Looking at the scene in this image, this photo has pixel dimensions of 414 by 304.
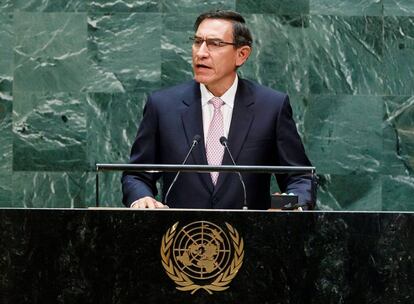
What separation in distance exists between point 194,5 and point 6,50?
1240mm

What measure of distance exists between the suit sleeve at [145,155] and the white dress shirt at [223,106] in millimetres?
242

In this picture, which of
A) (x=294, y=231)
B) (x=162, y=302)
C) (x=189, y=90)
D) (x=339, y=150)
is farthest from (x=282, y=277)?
(x=339, y=150)

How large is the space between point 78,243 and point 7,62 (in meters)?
3.46

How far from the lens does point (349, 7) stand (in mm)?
7109

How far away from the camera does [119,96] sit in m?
7.08

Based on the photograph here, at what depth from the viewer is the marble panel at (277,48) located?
7.07 m

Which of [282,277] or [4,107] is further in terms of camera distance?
[4,107]

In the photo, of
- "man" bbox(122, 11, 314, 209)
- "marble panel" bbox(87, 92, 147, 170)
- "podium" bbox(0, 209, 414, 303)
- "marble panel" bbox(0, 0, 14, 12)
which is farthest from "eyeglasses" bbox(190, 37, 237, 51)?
"marble panel" bbox(0, 0, 14, 12)

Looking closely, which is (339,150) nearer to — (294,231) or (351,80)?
(351,80)

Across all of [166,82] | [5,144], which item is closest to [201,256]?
[166,82]

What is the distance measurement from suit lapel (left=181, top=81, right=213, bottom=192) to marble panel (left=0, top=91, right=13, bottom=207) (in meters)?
1.94

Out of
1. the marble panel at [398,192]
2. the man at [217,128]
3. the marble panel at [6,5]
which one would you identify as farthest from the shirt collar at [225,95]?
the marble panel at [6,5]

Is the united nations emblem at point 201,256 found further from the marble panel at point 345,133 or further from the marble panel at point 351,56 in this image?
the marble panel at point 351,56

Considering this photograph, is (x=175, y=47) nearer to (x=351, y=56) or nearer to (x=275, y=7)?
(x=275, y=7)
